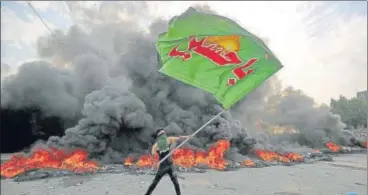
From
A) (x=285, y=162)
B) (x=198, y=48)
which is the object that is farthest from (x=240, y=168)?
(x=198, y=48)

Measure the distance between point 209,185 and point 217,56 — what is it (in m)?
7.52

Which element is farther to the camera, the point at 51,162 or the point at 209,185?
the point at 51,162

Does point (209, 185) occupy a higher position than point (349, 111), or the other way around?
point (349, 111)

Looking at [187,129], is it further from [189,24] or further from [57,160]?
[189,24]

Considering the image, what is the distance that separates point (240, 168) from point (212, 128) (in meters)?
7.74

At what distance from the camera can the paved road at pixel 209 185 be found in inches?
495

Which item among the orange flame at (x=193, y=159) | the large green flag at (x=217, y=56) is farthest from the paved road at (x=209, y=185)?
the large green flag at (x=217, y=56)

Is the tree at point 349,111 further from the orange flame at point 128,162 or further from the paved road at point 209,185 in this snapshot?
the orange flame at point 128,162

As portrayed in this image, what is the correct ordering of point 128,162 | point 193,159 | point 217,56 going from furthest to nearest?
point 193,159 → point 128,162 → point 217,56

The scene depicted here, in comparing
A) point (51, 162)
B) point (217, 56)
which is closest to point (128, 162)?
point (51, 162)

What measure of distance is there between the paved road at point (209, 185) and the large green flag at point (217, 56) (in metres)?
5.59

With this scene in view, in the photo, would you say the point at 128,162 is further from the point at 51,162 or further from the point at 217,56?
the point at 217,56

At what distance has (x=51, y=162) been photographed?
20625 mm

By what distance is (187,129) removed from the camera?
29250mm
